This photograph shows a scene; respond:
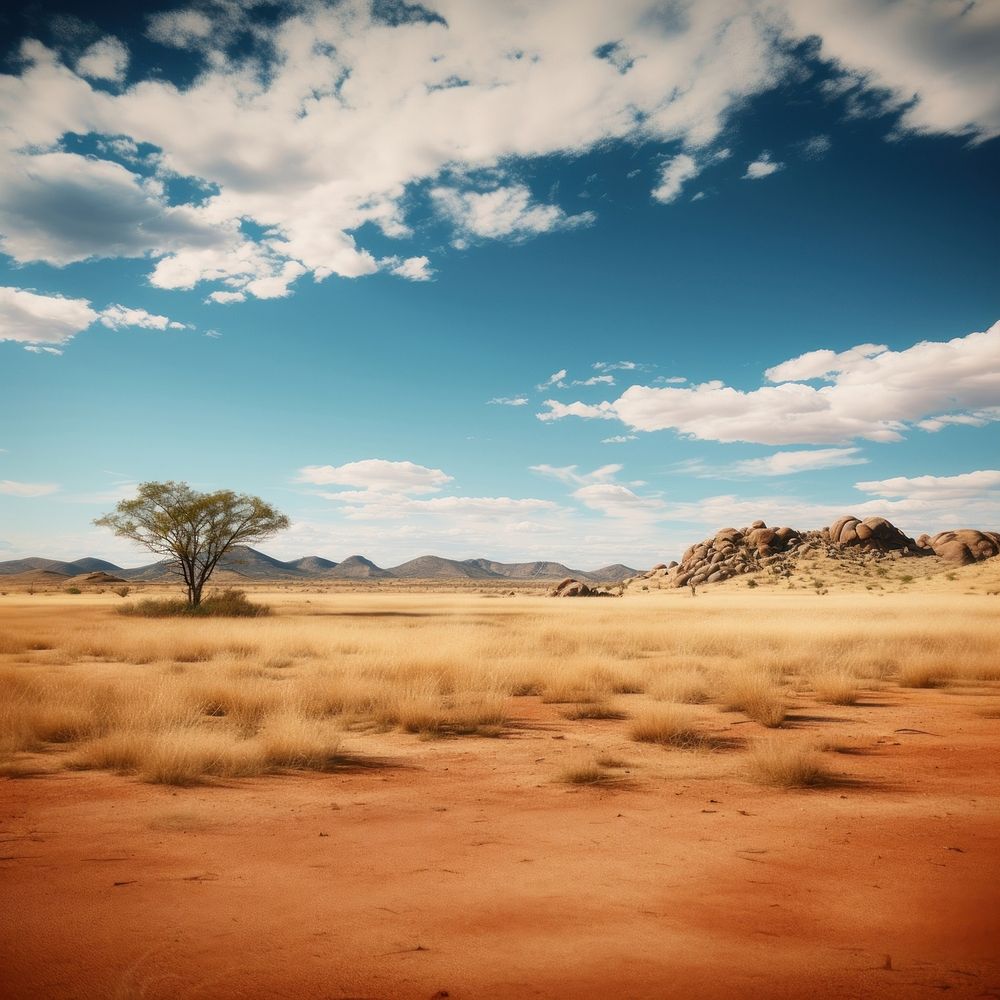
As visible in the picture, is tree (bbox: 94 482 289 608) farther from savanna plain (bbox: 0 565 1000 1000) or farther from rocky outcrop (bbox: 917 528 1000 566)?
rocky outcrop (bbox: 917 528 1000 566)

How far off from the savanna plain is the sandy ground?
0.03 m

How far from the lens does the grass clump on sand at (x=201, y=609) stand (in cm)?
3744

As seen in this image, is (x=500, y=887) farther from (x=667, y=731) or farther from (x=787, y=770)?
(x=667, y=731)

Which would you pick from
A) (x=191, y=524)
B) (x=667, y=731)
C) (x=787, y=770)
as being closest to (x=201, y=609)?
(x=191, y=524)

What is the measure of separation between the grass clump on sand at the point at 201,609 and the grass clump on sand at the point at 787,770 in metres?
34.7

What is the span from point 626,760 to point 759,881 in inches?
151

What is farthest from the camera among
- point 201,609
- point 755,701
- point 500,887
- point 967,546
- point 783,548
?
point 783,548

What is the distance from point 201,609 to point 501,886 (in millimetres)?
38898

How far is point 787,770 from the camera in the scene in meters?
7.20

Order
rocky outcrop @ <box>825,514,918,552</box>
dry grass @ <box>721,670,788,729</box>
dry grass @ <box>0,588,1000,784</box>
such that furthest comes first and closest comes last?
rocky outcrop @ <box>825,514,918,552</box> → dry grass @ <box>721,670,788,729</box> → dry grass @ <box>0,588,1000,784</box>

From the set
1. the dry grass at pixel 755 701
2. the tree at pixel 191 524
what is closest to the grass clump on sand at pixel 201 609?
the tree at pixel 191 524

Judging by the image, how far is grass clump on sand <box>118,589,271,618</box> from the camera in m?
37.4

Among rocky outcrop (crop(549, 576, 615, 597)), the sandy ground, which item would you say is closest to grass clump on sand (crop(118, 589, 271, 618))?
the sandy ground

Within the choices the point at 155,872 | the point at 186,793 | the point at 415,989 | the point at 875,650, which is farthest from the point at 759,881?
the point at 875,650
